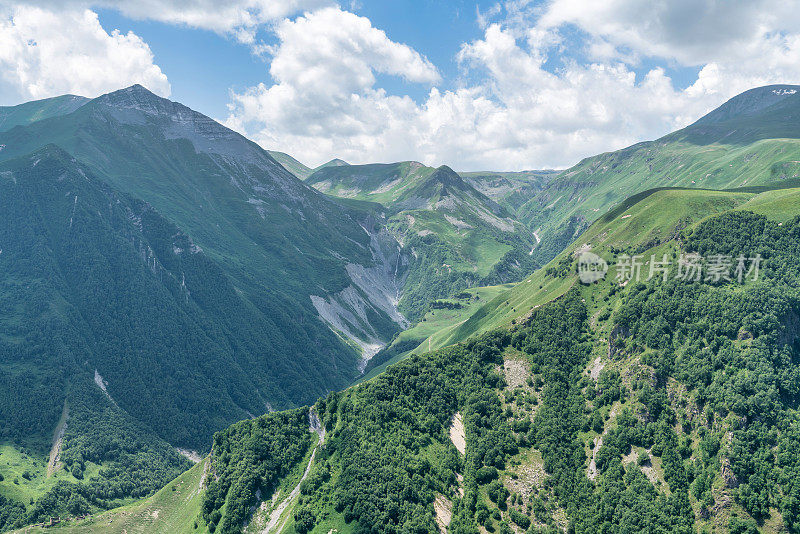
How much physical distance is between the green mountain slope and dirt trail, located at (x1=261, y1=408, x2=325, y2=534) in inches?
20.5

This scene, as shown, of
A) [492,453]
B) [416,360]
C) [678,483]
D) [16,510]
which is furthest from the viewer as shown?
[16,510]

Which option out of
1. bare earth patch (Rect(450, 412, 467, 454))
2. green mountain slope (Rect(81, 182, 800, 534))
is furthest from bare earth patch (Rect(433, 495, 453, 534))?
bare earth patch (Rect(450, 412, 467, 454))

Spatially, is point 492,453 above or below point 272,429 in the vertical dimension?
below

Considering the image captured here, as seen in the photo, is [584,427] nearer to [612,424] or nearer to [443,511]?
[612,424]

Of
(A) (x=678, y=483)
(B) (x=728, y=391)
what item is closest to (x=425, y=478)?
(A) (x=678, y=483)

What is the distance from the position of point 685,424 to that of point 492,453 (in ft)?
140

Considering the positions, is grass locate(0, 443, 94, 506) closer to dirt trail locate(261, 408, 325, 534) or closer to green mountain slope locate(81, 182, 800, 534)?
green mountain slope locate(81, 182, 800, 534)

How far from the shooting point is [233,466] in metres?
127

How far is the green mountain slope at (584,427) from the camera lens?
9525cm

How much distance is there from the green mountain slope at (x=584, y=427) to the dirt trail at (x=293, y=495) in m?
0.52

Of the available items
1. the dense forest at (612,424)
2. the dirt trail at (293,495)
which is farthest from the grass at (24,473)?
the dirt trail at (293,495)

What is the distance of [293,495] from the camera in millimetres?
115375

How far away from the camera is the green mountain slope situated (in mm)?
95250

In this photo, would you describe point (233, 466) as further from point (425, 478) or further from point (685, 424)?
point (685, 424)
